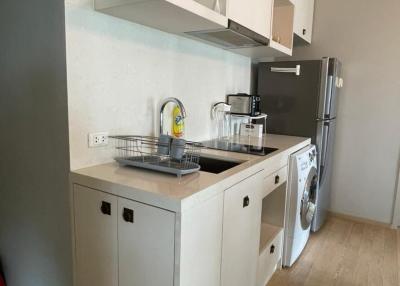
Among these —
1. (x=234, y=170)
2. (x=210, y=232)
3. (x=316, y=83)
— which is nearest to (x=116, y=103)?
(x=234, y=170)

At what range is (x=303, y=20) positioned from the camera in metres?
2.91

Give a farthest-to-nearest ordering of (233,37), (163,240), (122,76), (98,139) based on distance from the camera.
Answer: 1. (233,37)
2. (122,76)
3. (98,139)
4. (163,240)

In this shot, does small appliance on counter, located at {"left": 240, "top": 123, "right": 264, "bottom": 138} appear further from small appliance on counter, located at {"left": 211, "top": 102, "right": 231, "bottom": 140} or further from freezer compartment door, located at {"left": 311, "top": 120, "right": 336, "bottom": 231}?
freezer compartment door, located at {"left": 311, "top": 120, "right": 336, "bottom": 231}

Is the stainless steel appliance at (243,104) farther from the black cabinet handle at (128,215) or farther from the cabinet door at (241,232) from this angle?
the black cabinet handle at (128,215)

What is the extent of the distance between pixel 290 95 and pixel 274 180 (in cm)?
113

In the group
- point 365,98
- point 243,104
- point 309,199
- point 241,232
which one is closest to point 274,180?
point 241,232

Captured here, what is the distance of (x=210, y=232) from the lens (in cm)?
128

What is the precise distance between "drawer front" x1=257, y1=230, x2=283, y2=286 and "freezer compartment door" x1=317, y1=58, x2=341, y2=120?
46.0 inches

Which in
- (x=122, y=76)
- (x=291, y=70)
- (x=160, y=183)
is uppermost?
(x=291, y=70)

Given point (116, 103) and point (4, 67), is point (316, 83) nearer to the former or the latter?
point (116, 103)

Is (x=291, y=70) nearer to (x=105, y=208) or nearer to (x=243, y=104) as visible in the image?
(x=243, y=104)

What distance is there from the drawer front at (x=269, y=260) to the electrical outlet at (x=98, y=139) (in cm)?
120

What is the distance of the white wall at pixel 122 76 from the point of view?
54.2 inches

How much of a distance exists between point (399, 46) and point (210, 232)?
106 inches
